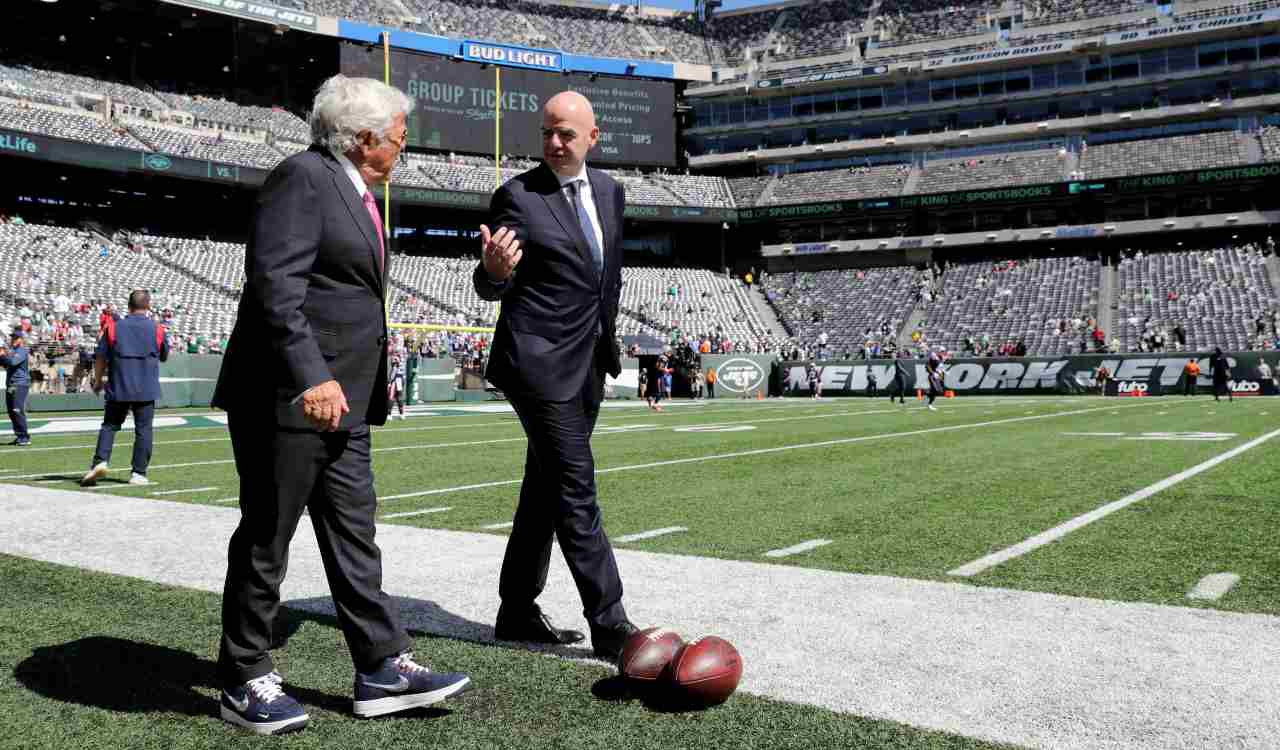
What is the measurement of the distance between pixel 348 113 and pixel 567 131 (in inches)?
29.6

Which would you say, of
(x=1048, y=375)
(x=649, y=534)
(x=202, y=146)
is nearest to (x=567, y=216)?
(x=649, y=534)

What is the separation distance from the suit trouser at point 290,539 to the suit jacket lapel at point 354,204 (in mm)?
585

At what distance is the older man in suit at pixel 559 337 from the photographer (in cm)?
340

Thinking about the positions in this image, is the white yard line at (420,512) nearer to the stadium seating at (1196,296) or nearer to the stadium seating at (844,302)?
the stadium seating at (1196,296)

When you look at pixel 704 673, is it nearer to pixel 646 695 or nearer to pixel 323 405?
pixel 646 695

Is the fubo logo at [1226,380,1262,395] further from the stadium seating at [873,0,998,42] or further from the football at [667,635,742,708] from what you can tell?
the football at [667,635,742,708]

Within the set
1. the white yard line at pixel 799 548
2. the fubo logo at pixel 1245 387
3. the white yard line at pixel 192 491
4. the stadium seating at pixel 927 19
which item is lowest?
the fubo logo at pixel 1245 387

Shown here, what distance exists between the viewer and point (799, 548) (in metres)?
5.43

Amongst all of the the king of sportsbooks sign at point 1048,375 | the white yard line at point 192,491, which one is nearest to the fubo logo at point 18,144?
the the king of sportsbooks sign at point 1048,375

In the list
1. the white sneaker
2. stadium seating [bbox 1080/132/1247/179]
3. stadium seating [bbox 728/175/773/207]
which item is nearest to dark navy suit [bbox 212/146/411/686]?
the white sneaker

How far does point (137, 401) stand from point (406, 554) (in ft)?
16.7

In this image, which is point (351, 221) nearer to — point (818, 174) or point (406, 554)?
point (406, 554)

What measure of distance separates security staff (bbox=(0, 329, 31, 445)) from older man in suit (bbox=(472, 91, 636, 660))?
40.7 feet

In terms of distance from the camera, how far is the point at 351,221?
304 cm
